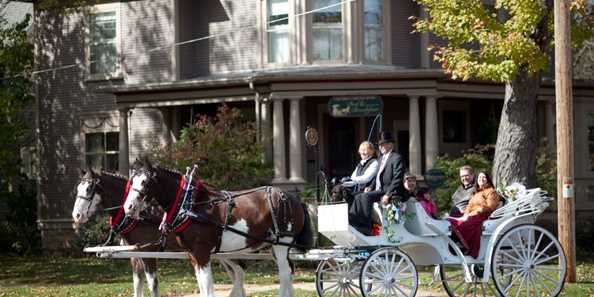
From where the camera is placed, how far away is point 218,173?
25.4 m

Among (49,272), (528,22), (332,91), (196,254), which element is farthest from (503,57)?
(49,272)

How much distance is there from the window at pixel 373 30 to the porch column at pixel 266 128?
9.99 ft

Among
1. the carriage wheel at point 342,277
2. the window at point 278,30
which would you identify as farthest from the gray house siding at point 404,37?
the carriage wheel at point 342,277

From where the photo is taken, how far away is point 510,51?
19.5 m

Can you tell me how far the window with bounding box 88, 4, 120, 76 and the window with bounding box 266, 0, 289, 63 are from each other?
5.64 m

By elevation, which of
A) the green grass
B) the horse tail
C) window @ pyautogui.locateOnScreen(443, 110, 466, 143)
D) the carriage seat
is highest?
window @ pyautogui.locateOnScreen(443, 110, 466, 143)

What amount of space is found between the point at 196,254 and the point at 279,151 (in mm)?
12928

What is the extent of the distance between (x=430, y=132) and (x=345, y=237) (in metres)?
13.4

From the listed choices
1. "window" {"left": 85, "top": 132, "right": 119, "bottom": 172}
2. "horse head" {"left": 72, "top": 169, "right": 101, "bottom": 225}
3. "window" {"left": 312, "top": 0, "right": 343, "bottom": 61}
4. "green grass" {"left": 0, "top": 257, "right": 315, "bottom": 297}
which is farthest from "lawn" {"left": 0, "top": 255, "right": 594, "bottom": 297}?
"window" {"left": 312, "top": 0, "right": 343, "bottom": 61}

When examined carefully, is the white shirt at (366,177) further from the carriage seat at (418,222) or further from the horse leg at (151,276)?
the horse leg at (151,276)

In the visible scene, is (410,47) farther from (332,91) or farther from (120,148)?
(120,148)

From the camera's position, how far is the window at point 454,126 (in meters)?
30.4

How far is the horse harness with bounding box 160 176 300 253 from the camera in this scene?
45.1 feet

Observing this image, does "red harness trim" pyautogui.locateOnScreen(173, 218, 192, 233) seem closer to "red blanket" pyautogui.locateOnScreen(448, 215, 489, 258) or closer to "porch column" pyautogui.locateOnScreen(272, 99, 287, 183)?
"red blanket" pyautogui.locateOnScreen(448, 215, 489, 258)
